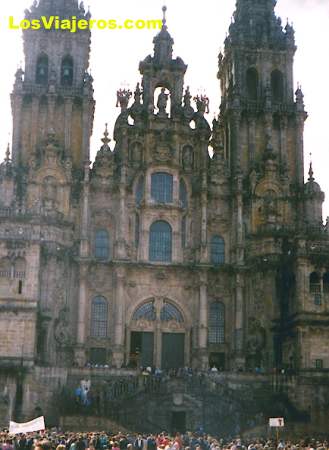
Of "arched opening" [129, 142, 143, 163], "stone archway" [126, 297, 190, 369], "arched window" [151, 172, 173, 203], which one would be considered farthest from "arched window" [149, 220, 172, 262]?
"arched opening" [129, 142, 143, 163]

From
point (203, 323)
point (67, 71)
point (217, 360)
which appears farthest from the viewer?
point (67, 71)

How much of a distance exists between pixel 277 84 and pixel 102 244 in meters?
19.4

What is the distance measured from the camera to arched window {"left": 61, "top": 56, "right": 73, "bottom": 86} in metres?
64.4

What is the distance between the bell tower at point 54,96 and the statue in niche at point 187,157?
7138mm

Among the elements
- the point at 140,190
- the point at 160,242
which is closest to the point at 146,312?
the point at 160,242

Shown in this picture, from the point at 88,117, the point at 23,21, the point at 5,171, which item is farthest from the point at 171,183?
the point at 23,21

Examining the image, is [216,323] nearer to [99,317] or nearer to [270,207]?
[99,317]

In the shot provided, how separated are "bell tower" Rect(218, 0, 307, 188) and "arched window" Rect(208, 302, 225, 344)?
1021 centimetres

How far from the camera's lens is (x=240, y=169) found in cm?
6259

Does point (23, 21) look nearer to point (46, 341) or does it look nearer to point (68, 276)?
point (68, 276)

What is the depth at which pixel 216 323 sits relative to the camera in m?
60.2

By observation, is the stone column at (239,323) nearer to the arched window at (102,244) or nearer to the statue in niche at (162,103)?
the arched window at (102,244)

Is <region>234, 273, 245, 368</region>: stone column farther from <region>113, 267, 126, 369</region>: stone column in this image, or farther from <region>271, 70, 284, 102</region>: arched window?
<region>271, 70, 284, 102</region>: arched window

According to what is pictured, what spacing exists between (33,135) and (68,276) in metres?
11.1
